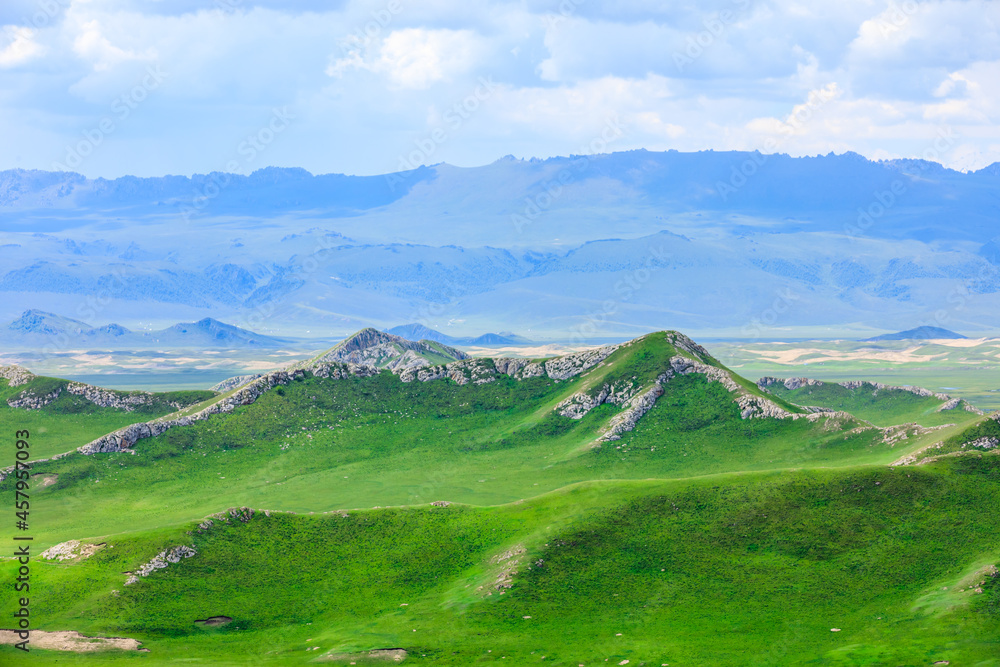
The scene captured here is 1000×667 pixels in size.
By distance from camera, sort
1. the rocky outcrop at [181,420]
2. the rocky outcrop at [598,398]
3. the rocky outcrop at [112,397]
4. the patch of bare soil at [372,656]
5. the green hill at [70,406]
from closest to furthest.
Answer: the patch of bare soil at [372,656]
the rocky outcrop at [181,420]
the rocky outcrop at [598,398]
the green hill at [70,406]
the rocky outcrop at [112,397]

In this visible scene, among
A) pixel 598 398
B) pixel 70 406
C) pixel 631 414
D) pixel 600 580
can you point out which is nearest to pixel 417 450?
pixel 598 398

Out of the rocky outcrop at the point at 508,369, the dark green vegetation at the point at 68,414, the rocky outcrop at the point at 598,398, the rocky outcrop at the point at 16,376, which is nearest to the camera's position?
the rocky outcrop at the point at 598,398

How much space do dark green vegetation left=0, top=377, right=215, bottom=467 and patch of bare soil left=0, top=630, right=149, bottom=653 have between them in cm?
8840

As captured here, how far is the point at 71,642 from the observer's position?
77.9 meters

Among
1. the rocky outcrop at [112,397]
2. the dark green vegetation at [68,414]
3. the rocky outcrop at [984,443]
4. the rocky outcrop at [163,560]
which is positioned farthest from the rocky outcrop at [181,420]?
the rocky outcrop at [984,443]

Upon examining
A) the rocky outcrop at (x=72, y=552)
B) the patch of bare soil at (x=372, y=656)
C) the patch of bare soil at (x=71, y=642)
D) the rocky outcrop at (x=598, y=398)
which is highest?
the rocky outcrop at (x=598, y=398)

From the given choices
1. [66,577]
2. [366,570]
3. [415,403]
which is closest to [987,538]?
[366,570]

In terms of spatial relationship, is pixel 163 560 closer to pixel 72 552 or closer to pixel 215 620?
pixel 72 552

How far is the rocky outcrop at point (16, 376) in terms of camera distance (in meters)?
185

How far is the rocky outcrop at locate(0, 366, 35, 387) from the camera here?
7298 inches

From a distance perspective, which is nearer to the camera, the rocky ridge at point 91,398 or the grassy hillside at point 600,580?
the grassy hillside at point 600,580

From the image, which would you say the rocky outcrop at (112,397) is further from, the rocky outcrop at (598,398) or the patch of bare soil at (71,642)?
the patch of bare soil at (71,642)

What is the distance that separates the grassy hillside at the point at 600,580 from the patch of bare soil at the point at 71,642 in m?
1.27

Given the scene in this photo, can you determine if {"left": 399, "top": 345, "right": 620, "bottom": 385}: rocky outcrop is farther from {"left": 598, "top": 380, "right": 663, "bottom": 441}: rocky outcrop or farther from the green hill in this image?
the green hill
